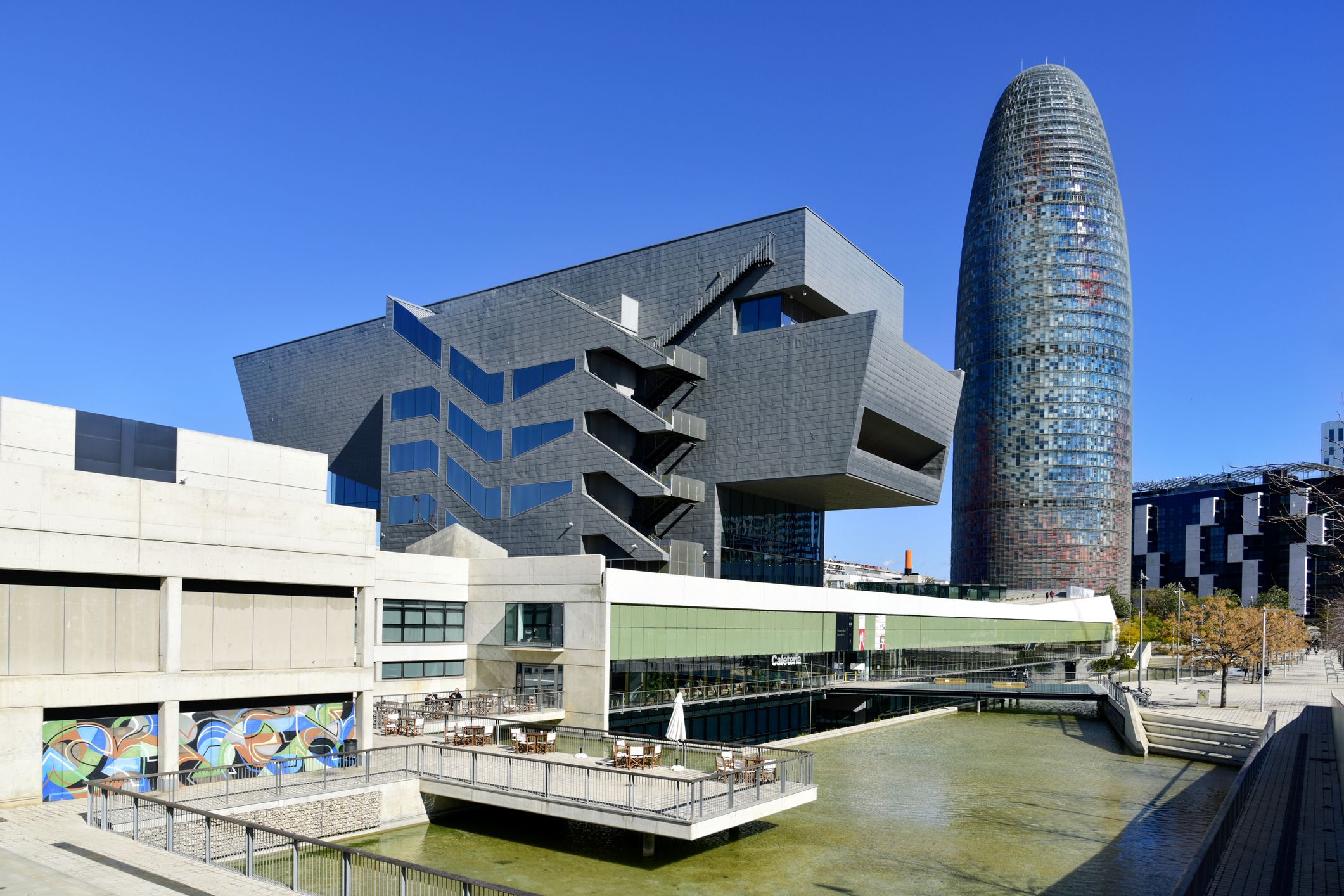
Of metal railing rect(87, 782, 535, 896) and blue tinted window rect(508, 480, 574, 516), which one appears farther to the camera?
blue tinted window rect(508, 480, 574, 516)

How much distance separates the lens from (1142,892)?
2233 cm

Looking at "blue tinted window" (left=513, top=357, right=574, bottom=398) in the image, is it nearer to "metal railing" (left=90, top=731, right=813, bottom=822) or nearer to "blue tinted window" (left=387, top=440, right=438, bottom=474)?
"blue tinted window" (left=387, top=440, right=438, bottom=474)

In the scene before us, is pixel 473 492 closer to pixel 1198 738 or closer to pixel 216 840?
pixel 1198 738

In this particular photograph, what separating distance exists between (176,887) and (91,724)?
31.5 feet

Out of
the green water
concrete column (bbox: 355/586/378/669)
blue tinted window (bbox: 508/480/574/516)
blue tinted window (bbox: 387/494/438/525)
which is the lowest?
the green water

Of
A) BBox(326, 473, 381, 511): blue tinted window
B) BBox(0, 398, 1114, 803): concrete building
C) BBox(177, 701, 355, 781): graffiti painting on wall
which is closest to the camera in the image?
BBox(0, 398, 1114, 803): concrete building

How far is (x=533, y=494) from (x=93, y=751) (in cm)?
3342

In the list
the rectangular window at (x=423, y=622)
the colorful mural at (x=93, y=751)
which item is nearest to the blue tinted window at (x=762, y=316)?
the rectangular window at (x=423, y=622)

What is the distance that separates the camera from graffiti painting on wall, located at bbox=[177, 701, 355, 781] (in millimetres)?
26141

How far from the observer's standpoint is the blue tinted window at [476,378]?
59091 millimetres

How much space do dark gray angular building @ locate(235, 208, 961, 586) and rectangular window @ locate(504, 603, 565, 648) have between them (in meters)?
11.6

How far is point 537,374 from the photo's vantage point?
5709 cm

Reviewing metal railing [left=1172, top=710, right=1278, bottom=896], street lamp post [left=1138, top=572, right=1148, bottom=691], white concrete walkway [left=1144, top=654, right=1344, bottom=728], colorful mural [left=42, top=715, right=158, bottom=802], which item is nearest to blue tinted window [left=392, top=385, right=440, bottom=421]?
colorful mural [left=42, top=715, right=158, bottom=802]

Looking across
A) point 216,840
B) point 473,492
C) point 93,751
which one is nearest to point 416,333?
point 473,492
